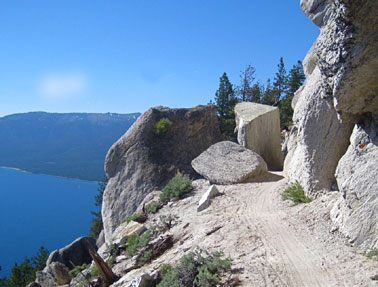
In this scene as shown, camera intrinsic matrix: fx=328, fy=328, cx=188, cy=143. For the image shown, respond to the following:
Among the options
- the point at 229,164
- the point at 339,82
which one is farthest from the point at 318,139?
the point at 229,164

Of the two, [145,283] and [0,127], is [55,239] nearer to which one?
[145,283]

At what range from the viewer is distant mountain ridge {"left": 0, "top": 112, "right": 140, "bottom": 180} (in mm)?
125325

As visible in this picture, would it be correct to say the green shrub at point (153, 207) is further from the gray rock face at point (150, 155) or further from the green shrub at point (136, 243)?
the gray rock face at point (150, 155)

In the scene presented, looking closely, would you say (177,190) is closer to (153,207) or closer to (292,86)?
(153,207)

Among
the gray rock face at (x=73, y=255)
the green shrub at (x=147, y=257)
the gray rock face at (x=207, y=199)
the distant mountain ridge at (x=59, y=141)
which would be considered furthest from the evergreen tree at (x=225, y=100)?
the distant mountain ridge at (x=59, y=141)

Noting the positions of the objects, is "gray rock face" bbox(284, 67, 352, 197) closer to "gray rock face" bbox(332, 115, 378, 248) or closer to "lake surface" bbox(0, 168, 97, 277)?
"gray rock face" bbox(332, 115, 378, 248)

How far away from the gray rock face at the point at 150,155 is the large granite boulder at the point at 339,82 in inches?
360

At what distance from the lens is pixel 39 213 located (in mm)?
78500

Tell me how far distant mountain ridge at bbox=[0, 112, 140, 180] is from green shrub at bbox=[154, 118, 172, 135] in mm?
93207

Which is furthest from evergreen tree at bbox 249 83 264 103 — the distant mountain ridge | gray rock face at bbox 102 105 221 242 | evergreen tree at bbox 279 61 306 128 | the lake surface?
the distant mountain ridge

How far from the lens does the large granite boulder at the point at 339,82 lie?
19.5 feet

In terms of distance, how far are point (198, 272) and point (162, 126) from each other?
13.0 m

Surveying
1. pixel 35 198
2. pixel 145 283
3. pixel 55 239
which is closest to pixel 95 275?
pixel 145 283

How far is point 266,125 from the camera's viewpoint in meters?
17.5
